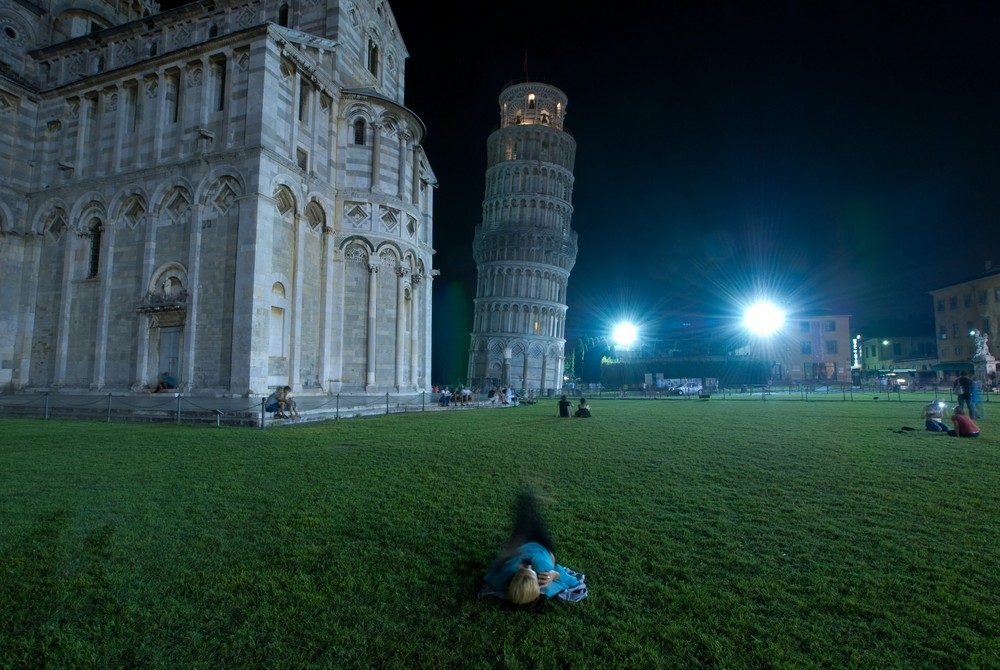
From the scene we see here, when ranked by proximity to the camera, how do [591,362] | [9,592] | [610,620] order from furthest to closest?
[591,362] < [9,592] < [610,620]

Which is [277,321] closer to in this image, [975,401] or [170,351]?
[170,351]

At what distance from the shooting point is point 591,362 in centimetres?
8538

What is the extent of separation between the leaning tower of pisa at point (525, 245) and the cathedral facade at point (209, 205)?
34.5m

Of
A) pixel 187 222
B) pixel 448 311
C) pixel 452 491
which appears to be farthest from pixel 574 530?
pixel 448 311

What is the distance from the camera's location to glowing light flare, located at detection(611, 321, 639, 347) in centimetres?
8481

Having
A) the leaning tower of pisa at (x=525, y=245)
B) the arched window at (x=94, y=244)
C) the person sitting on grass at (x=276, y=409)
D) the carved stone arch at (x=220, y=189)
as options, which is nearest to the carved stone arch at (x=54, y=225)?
the arched window at (x=94, y=244)

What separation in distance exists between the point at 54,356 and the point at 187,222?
367 inches

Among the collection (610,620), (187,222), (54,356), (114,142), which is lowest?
(610,620)

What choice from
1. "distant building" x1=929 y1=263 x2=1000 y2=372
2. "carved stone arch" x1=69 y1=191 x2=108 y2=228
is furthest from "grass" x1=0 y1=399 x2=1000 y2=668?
"distant building" x1=929 y1=263 x2=1000 y2=372

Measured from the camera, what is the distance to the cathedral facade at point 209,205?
2097 cm

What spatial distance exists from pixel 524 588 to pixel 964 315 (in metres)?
85.3

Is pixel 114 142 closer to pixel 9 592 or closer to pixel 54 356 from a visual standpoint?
pixel 54 356

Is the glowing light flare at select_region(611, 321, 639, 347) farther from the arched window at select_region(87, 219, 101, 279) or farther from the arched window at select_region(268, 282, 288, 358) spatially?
the arched window at select_region(87, 219, 101, 279)

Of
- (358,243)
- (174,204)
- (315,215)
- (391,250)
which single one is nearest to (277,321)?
(315,215)
